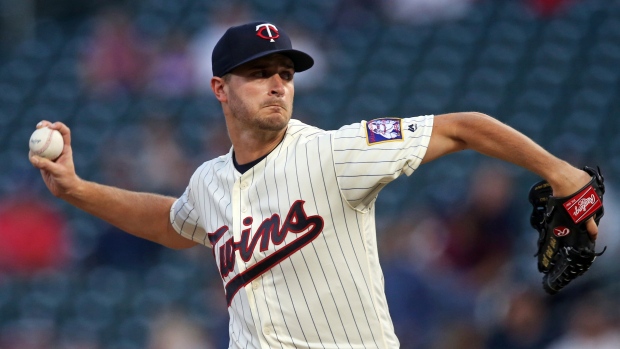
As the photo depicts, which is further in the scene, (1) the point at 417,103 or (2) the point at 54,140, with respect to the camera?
(1) the point at 417,103

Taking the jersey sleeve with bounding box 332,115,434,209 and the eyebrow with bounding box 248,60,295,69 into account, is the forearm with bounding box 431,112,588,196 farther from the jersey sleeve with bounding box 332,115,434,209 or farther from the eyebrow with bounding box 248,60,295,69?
the eyebrow with bounding box 248,60,295,69

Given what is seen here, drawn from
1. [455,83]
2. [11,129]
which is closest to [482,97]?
[455,83]

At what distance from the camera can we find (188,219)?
3.30 metres

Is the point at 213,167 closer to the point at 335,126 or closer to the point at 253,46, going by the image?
the point at 253,46

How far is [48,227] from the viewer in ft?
22.6

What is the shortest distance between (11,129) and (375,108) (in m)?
3.21

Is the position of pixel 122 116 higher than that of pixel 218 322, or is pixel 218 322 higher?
pixel 122 116

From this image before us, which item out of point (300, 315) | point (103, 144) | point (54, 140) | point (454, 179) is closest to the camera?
point (300, 315)

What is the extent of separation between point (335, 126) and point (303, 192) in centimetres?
451

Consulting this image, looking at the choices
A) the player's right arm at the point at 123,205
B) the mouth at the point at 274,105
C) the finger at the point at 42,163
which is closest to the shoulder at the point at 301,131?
the mouth at the point at 274,105

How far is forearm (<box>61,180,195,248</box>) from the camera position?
3.41 metres

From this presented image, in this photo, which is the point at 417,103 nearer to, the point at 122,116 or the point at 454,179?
the point at 454,179

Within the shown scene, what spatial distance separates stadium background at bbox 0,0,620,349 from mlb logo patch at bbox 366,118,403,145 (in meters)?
2.72

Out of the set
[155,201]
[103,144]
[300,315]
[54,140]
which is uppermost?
[103,144]
